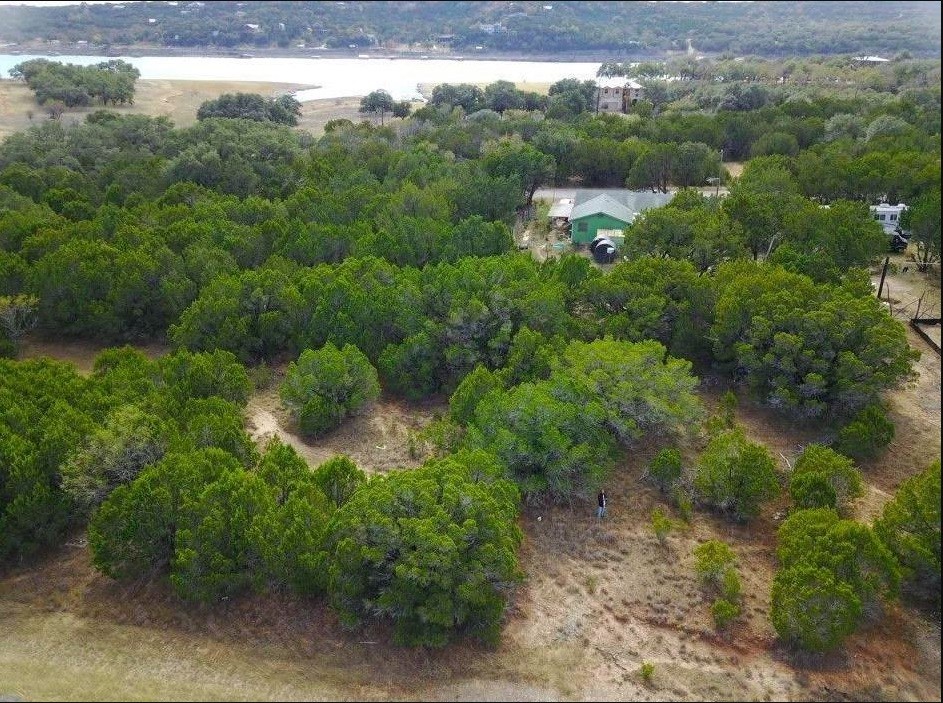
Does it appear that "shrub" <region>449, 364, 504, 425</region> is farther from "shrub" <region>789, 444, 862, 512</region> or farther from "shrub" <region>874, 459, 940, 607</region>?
"shrub" <region>874, 459, 940, 607</region>

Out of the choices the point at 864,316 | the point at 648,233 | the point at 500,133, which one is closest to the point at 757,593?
the point at 864,316

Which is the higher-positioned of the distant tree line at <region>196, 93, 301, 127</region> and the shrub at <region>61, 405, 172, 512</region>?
the distant tree line at <region>196, 93, 301, 127</region>

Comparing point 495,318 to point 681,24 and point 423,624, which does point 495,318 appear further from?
point 681,24

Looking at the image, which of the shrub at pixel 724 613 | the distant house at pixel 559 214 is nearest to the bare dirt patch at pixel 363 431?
the shrub at pixel 724 613

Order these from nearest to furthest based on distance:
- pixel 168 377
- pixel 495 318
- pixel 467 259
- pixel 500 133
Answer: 1. pixel 168 377
2. pixel 495 318
3. pixel 467 259
4. pixel 500 133

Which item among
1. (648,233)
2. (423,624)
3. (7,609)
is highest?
(648,233)

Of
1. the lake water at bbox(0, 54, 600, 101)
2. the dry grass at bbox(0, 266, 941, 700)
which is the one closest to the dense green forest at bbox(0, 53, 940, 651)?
the dry grass at bbox(0, 266, 941, 700)

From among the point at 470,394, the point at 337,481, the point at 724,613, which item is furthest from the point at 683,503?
the point at 337,481
